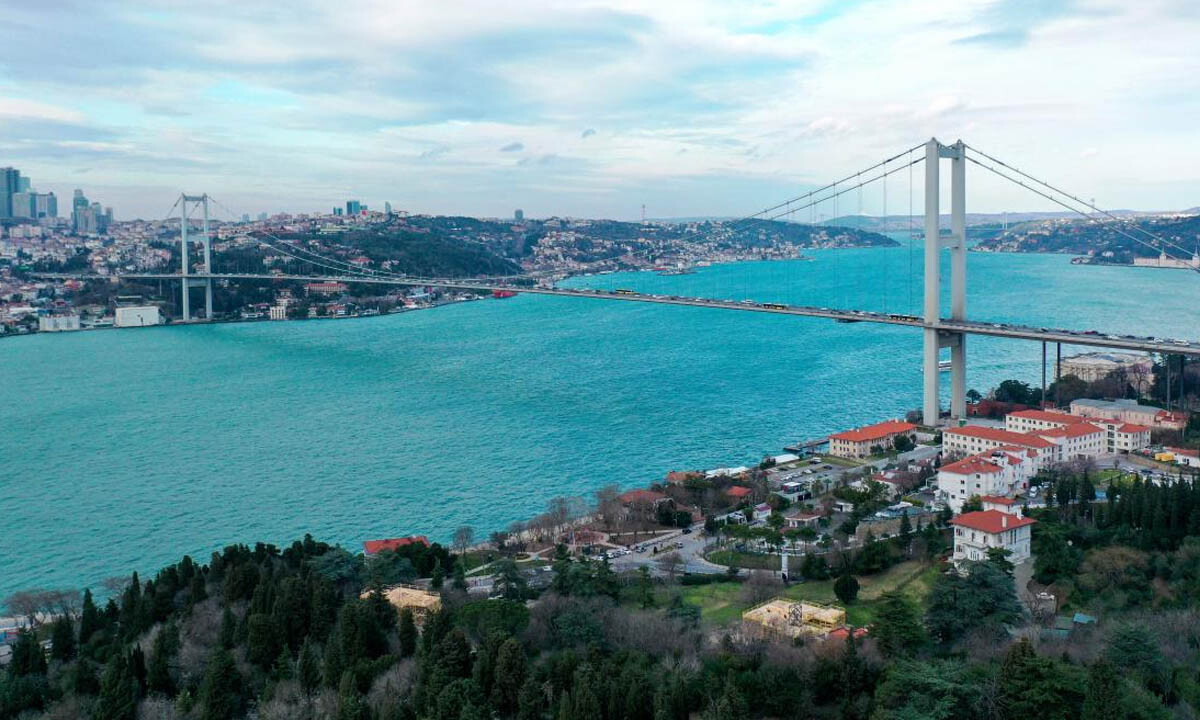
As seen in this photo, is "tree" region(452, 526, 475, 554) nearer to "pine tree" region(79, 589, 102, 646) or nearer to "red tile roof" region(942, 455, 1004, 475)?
"pine tree" region(79, 589, 102, 646)

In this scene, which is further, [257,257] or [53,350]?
[257,257]

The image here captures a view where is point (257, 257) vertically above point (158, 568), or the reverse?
point (257, 257)

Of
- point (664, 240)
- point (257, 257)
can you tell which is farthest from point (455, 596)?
point (664, 240)

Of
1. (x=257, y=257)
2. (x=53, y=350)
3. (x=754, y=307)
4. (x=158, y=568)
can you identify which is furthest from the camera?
(x=257, y=257)

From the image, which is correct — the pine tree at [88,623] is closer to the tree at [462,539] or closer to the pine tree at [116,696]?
the pine tree at [116,696]

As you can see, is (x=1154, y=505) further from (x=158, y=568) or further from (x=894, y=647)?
(x=158, y=568)

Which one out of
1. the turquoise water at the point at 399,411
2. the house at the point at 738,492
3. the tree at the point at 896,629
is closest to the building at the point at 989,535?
the tree at the point at 896,629

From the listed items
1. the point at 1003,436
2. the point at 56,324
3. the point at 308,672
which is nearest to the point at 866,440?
the point at 1003,436

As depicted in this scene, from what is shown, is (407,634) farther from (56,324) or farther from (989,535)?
(56,324)
